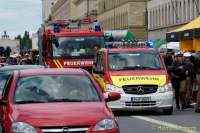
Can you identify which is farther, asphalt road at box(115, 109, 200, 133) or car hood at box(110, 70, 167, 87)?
car hood at box(110, 70, 167, 87)

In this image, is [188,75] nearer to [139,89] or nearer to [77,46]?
[139,89]

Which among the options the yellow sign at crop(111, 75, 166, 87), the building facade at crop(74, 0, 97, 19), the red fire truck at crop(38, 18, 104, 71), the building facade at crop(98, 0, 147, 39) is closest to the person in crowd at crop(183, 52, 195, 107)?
the yellow sign at crop(111, 75, 166, 87)

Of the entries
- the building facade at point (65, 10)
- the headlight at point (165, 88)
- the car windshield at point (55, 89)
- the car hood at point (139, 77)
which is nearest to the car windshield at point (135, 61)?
the car hood at point (139, 77)

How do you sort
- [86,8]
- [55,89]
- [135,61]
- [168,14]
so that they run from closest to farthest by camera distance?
1. [55,89]
2. [135,61]
3. [168,14]
4. [86,8]

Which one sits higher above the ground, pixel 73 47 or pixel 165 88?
pixel 73 47

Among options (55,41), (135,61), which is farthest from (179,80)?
(55,41)

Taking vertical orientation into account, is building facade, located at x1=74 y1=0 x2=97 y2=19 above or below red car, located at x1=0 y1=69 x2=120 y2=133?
above

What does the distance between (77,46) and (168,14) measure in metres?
50.3

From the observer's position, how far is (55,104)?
1148cm

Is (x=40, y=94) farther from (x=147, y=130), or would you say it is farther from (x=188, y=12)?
(x=188, y=12)

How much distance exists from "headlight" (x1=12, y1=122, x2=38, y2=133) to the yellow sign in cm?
1053

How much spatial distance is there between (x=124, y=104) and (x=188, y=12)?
51851 millimetres

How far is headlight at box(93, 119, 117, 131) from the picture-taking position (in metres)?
10.7

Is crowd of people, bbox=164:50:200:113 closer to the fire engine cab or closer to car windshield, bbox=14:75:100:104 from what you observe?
the fire engine cab
